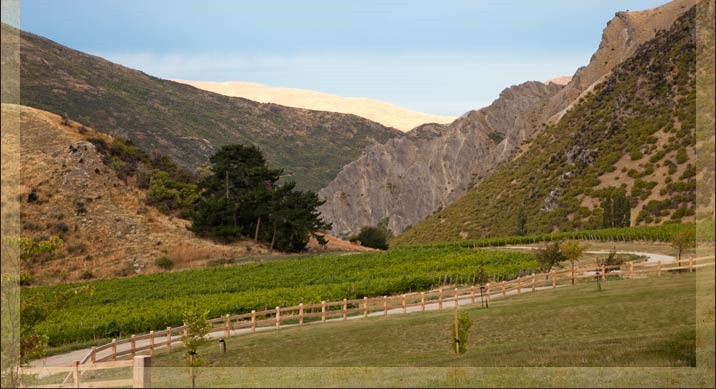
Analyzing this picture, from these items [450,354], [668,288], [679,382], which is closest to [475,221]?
[668,288]

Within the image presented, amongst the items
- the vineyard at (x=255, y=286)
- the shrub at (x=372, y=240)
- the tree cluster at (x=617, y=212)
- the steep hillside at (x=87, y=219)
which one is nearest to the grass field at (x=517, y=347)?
the vineyard at (x=255, y=286)

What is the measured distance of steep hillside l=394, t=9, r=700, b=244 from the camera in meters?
110

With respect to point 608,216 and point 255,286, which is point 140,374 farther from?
point 608,216

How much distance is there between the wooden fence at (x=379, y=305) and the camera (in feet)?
130

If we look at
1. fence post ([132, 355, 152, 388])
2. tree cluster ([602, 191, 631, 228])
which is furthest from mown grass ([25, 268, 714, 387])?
tree cluster ([602, 191, 631, 228])

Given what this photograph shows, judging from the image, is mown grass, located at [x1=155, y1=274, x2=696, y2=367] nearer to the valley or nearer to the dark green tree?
the valley

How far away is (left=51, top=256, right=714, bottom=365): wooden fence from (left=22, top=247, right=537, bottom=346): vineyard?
370 cm

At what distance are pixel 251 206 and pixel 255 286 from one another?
33.1m

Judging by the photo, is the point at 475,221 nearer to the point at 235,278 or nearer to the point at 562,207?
the point at 562,207

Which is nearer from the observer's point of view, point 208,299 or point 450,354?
point 450,354

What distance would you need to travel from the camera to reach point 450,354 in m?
28.4

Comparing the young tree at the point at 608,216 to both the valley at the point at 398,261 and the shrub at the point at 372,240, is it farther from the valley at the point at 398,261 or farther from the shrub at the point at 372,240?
the shrub at the point at 372,240

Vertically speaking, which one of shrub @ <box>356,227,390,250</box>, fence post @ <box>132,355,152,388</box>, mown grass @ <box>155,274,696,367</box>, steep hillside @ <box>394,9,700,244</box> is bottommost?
shrub @ <box>356,227,390,250</box>

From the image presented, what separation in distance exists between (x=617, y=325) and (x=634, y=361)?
8.79 metres
